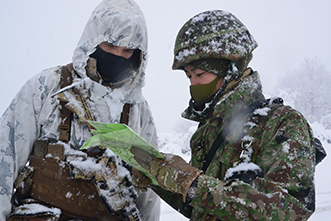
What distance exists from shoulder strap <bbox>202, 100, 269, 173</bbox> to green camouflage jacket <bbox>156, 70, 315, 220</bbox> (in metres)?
0.04

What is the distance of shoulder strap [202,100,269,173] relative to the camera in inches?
63.4

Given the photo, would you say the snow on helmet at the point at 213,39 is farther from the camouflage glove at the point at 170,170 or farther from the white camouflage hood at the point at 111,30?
the camouflage glove at the point at 170,170

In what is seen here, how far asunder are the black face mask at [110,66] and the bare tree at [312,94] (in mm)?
26410

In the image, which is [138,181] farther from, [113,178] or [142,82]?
[142,82]

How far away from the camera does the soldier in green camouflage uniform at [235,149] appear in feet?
4.07

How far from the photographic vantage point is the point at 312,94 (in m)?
26.1

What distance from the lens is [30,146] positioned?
6.90ft

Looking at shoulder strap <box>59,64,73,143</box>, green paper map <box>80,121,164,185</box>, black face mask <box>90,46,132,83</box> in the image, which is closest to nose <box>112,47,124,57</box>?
black face mask <box>90,46,132,83</box>

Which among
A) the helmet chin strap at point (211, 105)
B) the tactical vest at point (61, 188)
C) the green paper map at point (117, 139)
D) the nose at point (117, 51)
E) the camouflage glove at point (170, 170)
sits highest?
the nose at point (117, 51)

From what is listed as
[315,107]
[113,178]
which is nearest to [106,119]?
[113,178]

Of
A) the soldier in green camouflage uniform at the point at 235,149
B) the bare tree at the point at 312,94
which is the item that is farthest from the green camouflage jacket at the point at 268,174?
the bare tree at the point at 312,94

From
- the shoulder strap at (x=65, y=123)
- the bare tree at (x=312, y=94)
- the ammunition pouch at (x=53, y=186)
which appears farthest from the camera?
the bare tree at (x=312, y=94)

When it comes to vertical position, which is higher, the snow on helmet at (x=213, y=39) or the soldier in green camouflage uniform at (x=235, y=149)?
the snow on helmet at (x=213, y=39)

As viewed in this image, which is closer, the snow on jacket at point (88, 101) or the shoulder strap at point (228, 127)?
the shoulder strap at point (228, 127)
